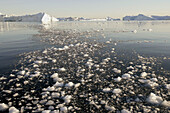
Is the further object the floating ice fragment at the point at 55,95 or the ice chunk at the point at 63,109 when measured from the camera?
the floating ice fragment at the point at 55,95

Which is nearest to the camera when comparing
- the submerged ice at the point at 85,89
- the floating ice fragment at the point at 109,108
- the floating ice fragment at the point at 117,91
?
the floating ice fragment at the point at 109,108

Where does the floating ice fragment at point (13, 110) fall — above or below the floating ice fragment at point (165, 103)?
below

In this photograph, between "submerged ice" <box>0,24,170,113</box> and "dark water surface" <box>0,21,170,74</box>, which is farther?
"dark water surface" <box>0,21,170,74</box>

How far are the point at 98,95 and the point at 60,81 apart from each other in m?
1.86

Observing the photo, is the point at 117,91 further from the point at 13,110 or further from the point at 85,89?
the point at 13,110

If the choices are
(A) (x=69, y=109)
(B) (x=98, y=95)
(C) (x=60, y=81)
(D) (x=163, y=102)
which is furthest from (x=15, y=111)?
(D) (x=163, y=102)

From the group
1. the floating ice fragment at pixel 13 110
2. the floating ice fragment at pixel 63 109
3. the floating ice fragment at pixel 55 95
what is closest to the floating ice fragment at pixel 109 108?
the floating ice fragment at pixel 63 109

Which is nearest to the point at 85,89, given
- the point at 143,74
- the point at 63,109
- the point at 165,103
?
the point at 63,109

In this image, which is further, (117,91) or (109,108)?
(117,91)

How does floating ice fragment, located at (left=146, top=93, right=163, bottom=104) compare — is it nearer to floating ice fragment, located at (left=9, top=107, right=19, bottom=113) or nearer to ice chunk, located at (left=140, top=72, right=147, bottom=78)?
ice chunk, located at (left=140, top=72, right=147, bottom=78)

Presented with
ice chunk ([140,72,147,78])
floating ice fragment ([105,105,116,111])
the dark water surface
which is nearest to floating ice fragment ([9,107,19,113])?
floating ice fragment ([105,105,116,111])

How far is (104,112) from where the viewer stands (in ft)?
12.5

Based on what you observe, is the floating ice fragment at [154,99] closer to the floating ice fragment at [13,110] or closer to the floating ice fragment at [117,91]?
the floating ice fragment at [117,91]

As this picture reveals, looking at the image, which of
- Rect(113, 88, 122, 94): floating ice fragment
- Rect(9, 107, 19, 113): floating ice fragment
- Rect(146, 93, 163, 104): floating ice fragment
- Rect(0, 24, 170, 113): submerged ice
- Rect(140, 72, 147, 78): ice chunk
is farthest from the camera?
Rect(140, 72, 147, 78): ice chunk
